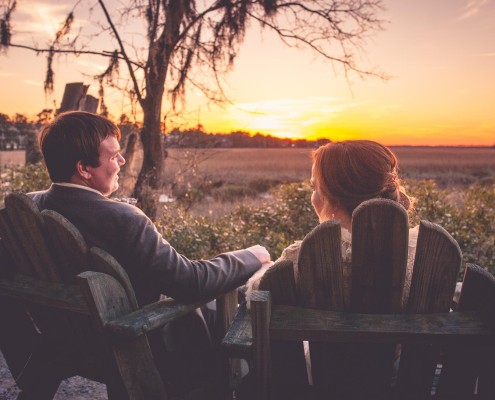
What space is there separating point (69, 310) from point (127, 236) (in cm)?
35

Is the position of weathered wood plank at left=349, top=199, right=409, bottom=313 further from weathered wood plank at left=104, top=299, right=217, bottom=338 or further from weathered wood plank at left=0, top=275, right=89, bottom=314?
weathered wood plank at left=0, top=275, right=89, bottom=314

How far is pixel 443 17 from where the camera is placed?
5.33 m

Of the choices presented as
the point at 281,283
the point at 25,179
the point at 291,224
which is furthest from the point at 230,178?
the point at 281,283

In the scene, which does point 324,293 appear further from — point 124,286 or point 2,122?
point 2,122

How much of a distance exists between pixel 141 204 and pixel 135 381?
4724 millimetres

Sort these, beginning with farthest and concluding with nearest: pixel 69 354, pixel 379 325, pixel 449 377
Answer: pixel 69 354, pixel 449 377, pixel 379 325

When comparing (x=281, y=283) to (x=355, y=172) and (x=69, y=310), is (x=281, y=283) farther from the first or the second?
(x=69, y=310)

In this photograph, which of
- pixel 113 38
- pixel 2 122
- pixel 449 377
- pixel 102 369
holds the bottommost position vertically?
pixel 102 369

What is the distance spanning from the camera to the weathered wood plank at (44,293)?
1.83 meters

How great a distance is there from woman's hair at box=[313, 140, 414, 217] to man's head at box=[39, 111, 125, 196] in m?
0.94

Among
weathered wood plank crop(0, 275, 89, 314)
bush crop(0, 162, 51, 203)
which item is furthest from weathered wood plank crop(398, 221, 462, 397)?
bush crop(0, 162, 51, 203)

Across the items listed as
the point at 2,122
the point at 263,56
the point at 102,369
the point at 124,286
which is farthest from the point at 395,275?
the point at 2,122

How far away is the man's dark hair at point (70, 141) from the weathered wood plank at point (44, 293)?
0.46 meters

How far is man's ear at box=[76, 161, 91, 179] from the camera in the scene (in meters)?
2.10
